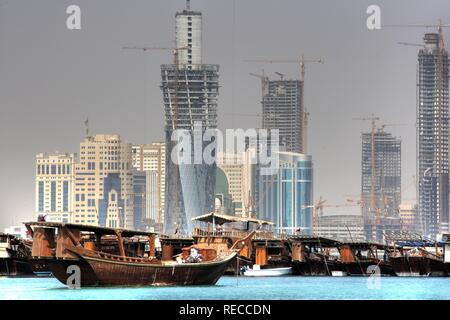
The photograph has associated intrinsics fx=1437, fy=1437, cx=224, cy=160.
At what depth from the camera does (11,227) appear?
12506 cm

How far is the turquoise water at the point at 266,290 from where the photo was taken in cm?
5425

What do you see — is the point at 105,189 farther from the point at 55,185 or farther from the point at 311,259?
the point at 311,259

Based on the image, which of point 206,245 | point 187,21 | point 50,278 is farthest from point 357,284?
point 187,21

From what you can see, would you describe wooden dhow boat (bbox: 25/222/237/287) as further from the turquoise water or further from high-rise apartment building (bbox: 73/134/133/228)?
high-rise apartment building (bbox: 73/134/133/228)

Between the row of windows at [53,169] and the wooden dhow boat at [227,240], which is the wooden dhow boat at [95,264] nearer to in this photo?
the wooden dhow boat at [227,240]

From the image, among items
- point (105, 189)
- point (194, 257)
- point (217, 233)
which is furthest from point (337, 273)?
point (105, 189)

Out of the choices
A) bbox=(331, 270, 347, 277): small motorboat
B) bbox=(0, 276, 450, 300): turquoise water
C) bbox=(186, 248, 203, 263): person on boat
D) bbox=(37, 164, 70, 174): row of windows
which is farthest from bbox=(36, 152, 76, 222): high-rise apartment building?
bbox=(186, 248, 203, 263): person on boat

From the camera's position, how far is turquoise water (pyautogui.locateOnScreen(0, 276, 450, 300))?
5425 cm

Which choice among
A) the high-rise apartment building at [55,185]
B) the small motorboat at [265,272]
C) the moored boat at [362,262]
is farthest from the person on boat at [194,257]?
the high-rise apartment building at [55,185]

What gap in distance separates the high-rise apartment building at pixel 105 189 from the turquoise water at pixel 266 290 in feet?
326

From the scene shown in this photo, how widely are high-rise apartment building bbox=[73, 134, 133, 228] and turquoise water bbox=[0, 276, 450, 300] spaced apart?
99.4 m

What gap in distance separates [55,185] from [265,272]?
94744mm
